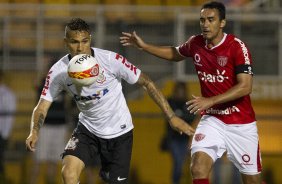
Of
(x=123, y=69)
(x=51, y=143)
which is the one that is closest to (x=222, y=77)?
(x=123, y=69)

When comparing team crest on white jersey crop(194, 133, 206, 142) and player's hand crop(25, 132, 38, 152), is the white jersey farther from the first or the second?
team crest on white jersey crop(194, 133, 206, 142)

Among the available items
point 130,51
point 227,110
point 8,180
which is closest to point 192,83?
point 130,51

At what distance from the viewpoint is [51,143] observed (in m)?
13.6

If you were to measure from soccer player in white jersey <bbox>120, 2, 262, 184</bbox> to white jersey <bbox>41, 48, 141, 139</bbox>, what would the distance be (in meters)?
0.80

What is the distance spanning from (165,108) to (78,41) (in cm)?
110

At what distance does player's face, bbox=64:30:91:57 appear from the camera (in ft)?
26.9

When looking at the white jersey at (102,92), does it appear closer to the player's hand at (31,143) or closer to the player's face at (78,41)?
the player's face at (78,41)

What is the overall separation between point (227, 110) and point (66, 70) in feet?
5.79

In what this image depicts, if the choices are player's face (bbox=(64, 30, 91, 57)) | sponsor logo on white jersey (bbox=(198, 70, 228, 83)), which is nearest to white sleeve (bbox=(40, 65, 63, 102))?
player's face (bbox=(64, 30, 91, 57))

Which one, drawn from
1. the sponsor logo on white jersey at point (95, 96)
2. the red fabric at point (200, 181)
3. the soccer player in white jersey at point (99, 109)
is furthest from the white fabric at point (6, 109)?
the red fabric at point (200, 181)

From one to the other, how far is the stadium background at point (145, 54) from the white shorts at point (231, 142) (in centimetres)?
480

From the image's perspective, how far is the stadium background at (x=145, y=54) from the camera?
541 inches

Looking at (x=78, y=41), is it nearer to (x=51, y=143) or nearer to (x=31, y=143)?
(x=31, y=143)

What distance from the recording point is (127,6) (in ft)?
55.3
